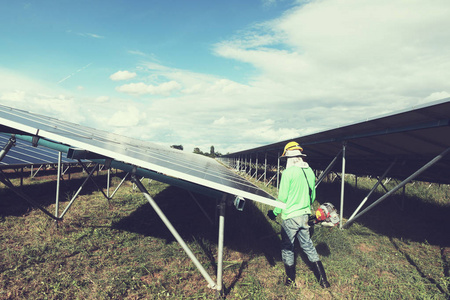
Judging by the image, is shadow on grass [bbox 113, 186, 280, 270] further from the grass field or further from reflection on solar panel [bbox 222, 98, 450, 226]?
reflection on solar panel [bbox 222, 98, 450, 226]

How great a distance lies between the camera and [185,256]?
15.8ft

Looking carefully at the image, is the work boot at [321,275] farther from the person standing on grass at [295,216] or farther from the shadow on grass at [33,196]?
the shadow on grass at [33,196]

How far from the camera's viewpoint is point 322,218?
4.60m

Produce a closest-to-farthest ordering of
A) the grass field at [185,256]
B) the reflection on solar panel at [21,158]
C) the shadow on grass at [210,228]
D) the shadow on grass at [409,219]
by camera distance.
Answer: the grass field at [185,256] < the shadow on grass at [210,228] < the shadow on grass at [409,219] < the reflection on solar panel at [21,158]

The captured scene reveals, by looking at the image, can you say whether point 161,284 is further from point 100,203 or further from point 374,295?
point 100,203

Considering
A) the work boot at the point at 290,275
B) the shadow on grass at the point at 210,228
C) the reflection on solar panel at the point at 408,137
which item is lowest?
the shadow on grass at the point at 210,228

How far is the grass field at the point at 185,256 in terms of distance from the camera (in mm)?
3795

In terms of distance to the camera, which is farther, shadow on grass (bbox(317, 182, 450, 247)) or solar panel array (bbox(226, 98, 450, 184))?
shadow on grass (bbox(317, 182, 450, 247))

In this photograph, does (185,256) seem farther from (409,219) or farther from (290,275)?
(409,219)

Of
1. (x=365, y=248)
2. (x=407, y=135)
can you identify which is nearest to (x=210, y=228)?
(x=365, y=248)

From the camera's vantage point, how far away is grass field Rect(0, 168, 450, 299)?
3795 mm

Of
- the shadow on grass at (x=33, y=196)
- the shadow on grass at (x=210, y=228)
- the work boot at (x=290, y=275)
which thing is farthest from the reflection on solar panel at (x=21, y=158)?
the work boot at (x=290, y=275)

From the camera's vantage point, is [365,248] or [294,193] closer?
[294,193]

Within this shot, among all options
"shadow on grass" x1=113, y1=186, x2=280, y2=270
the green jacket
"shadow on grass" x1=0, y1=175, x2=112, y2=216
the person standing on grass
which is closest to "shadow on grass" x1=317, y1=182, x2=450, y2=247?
"shadow on grass" x1=113, y1=186, x2=280, y2=270
